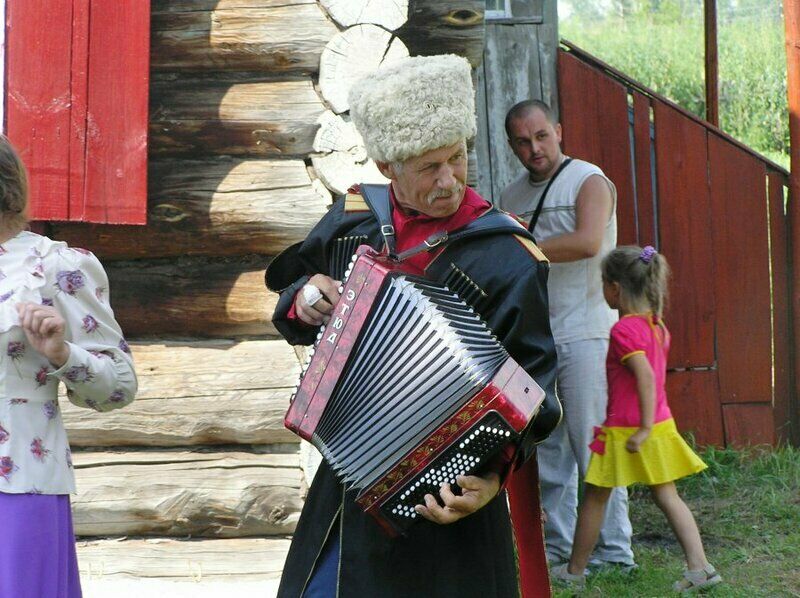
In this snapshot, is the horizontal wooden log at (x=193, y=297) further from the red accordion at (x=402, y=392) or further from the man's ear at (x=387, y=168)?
the red accordion at (x=402, y=392)

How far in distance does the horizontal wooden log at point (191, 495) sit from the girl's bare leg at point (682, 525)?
4.87ft

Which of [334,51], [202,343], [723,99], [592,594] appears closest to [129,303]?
[202,343]

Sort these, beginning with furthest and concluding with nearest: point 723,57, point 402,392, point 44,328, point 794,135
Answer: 1. point 723,57
2. point 794,135
3. point 44,328
4. point 402,392

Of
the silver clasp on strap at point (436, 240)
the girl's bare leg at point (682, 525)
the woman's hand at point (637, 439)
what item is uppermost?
the silver clasp on strap at point (436, 240)

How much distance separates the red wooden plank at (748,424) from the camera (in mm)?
7031

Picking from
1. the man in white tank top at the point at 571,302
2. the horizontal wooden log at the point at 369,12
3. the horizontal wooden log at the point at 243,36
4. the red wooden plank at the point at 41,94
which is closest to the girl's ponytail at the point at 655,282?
the man in white tank top at the point at 571,302

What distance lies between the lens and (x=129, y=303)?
4918mm

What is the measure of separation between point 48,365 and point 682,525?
291cm

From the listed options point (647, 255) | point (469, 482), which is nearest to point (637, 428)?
point (647, 255)

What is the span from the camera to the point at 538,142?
17.6 feet

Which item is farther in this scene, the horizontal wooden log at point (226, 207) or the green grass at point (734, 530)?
the green grass at point (734, 530)

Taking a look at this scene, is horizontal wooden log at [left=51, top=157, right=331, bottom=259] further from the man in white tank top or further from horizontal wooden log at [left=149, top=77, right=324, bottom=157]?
the man in white tank top

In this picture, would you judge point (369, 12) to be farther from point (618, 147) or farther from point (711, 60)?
point (711, 60)

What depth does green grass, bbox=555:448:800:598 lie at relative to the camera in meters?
5.23
